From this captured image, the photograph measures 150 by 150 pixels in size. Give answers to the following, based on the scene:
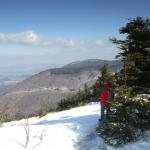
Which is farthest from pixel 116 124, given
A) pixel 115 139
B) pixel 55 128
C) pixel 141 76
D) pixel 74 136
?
pixel 141 76

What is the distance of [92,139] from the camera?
473 inches

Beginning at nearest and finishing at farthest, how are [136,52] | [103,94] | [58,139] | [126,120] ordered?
[58,139] < [126,120] < [103,94] < [136,52]

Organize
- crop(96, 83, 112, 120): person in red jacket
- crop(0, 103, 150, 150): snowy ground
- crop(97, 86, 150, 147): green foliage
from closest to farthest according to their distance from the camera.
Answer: crop(0, 103, 150, 150): snowy ground → crop(97, 86, 150, 147): green foliage → crop(96, 83, 112, 120): person in red jacket

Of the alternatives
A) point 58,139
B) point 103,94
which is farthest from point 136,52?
point 58,139

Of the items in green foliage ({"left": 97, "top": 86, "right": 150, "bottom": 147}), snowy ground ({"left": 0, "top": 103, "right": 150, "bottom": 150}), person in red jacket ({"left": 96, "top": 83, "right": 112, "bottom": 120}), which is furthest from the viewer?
person in red jacket ({"left": 96, "top": 83, "right": 112, "bottom": 120})

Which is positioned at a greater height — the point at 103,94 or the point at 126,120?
the point at 103,94

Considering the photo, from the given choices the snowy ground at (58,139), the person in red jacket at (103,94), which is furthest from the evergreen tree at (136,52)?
the snowy ground at (58,139)

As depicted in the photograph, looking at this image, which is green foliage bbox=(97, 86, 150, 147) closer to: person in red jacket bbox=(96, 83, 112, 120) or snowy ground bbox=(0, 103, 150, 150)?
snowy ground bbox=(0, 103, 150, 150)

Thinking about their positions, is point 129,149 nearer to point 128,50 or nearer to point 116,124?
point 116,124

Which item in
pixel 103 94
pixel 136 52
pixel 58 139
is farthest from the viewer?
pixel 136 52

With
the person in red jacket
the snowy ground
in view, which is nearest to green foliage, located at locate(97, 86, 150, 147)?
the snowy ground

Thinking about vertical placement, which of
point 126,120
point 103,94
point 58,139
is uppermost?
point 103,94

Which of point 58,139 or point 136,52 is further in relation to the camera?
point 136,52

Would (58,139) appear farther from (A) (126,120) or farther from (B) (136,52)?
(B) (136,52)
